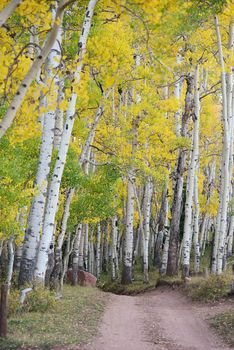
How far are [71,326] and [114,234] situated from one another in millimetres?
14950

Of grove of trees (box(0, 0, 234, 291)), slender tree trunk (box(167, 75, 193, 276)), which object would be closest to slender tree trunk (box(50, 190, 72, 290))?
grove of trees (box(0, 0, 234, 291))

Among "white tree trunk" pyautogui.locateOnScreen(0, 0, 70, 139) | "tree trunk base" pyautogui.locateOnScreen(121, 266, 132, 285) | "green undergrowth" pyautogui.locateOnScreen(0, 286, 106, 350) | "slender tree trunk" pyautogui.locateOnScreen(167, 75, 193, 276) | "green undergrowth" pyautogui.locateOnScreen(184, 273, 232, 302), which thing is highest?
"slender tree trunk" pyautogui.locateOnScreen(167, 75, 193, 276)

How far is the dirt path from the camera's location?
27.6 feet

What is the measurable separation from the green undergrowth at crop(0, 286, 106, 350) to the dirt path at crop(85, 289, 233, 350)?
1.11 feet

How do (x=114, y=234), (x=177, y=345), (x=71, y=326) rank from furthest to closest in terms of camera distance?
1. (x=114, y=234)
2. (x=71, y=326)
3. (x=177, y=345)

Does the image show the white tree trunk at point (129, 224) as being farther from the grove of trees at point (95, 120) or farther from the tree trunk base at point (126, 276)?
the tree trunk base at point (126, 276)

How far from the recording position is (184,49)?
766 inches

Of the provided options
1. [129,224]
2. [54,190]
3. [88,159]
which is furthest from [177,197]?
[54,190]

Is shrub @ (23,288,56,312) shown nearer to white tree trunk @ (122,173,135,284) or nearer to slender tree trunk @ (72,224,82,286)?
slender tree trunk @ (72,224,82,286)

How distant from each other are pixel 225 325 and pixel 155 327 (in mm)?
1589

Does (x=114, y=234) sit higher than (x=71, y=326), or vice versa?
(x=114, y=234)

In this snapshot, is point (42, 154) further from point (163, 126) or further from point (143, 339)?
point (163, 126)

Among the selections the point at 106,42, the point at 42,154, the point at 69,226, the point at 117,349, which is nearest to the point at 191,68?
the point at 106,42

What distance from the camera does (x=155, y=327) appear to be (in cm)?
1032
